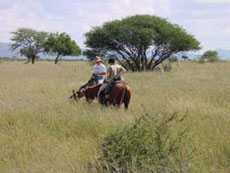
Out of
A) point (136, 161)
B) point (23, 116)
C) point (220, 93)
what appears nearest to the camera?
point (136, 161)

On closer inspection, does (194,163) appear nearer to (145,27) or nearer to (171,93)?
(171,93)

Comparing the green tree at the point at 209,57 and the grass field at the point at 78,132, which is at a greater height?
the green tree at the point at 209,57

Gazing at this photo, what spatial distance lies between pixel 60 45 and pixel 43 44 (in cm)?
629

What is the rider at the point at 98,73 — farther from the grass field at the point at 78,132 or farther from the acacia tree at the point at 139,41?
the acacia tree at the point at 139,41

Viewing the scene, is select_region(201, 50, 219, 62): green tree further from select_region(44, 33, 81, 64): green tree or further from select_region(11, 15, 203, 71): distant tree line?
select_region(44, 33, 81, 64): green tree

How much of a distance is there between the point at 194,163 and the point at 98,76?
789 centimetres

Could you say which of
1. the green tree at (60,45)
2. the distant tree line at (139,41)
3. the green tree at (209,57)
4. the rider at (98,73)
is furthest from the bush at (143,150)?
the green tree at (60,45)

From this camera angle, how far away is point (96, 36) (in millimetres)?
34562

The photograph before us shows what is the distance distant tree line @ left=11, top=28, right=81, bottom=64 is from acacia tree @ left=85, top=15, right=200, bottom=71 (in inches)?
1538

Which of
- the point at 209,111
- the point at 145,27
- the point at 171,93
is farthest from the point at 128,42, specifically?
the point at 209,111

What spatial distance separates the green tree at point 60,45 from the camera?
7338cm

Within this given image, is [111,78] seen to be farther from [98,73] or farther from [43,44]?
[43,44]

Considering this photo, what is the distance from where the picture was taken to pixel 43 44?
77.9 meters

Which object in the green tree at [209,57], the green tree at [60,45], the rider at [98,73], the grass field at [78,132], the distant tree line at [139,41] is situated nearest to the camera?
the grass field at [78,132]
